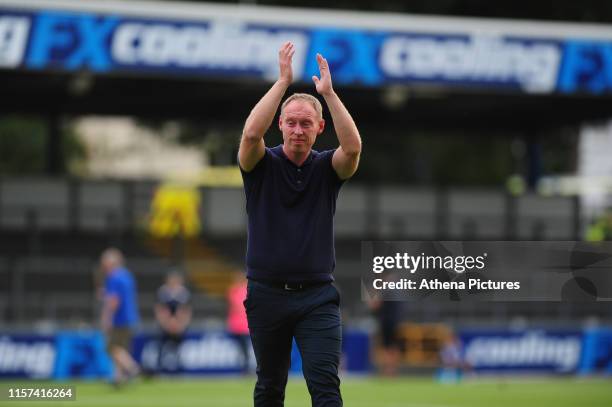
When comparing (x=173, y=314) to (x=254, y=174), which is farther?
(x=173, y=314)

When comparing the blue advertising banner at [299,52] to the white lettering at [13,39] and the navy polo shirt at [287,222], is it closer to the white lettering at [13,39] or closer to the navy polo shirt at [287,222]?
the white lettering at [13,39]

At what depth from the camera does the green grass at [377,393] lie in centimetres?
1744

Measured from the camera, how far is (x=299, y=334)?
824 centimetres

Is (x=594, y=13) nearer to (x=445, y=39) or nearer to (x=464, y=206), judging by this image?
(x=464, y=206)

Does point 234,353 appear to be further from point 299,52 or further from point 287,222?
point 287,222

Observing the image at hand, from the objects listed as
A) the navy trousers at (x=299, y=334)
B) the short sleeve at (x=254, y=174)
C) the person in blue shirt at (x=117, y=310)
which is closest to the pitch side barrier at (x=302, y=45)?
the person in blue shirt at (x=117, y=310)

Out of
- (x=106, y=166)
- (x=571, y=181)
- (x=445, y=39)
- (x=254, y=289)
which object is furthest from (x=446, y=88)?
(x=106, y=166)

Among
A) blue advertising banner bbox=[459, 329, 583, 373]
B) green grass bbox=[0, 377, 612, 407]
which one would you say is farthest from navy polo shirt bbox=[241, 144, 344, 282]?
blue advertising banner bbox=[459, 329, 583, 373]

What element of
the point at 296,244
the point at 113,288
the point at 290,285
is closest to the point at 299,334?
the point at 290,285

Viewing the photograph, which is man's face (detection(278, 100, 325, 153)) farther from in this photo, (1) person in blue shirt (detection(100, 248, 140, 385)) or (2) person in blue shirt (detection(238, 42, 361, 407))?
(1) person in blue shirt (detection(100, 248, 140, 385))

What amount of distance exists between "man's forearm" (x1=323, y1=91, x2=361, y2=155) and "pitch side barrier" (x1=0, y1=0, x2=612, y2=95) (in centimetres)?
1869

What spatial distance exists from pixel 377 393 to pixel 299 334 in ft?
39.8

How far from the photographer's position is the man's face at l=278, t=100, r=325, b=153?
8.08m

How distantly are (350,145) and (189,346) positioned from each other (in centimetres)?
1867
